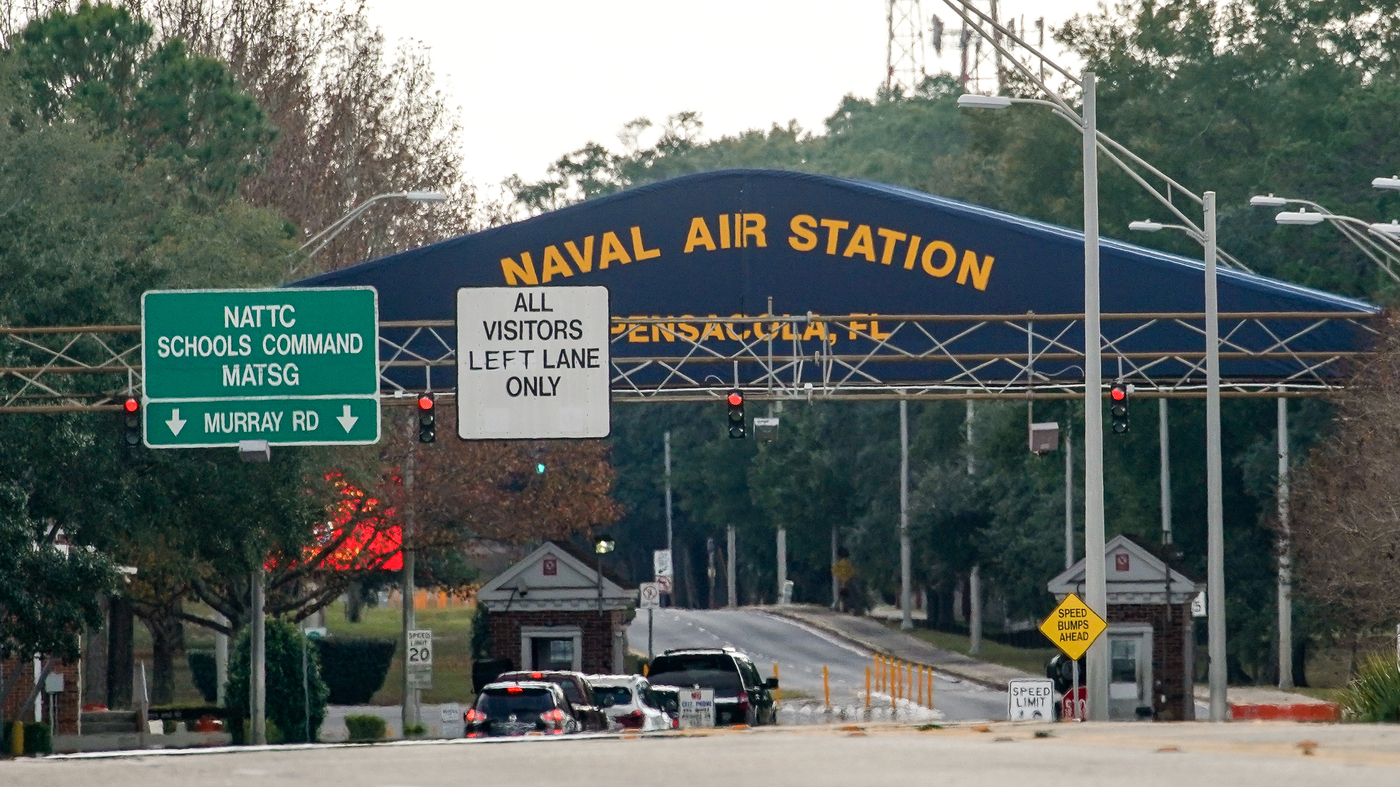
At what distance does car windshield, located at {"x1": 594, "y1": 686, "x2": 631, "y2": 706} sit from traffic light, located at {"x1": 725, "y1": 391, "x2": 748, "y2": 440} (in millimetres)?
4172

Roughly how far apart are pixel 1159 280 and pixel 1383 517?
529cm

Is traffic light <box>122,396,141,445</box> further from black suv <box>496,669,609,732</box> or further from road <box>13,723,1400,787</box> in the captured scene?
road <box>13,723,1400,787</box>

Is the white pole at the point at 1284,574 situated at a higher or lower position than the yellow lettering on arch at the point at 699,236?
lower

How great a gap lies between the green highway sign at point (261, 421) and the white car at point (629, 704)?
19.3ft

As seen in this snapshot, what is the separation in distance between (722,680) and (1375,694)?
14.1m

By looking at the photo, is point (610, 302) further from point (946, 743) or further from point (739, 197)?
point (946, 743)

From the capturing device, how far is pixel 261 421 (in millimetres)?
27719

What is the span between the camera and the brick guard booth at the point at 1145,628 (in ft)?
143

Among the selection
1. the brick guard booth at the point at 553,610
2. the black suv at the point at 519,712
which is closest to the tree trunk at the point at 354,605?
the brick guard booth at the point at 553,610

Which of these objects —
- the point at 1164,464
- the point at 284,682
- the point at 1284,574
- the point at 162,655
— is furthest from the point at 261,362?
the point at 1164,464

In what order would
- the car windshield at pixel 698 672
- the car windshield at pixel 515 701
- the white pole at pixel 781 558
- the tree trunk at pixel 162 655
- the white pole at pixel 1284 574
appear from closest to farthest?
the car windshield at pixel 515 701, the car windshield at pixel 698 672, the white pole at pixel 1284 574, the tree trunk at pixel 162 655, the white pole at pixel 781 558

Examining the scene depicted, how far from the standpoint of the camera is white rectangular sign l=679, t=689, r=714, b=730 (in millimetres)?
33938

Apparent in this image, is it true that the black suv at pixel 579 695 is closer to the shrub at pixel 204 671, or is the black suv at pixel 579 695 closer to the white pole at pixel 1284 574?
the white pole at pixel 1284 574

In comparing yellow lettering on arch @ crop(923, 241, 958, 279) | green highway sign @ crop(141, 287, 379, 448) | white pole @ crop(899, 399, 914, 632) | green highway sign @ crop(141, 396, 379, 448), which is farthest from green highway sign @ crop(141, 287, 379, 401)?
white pole @ crop(899, 399, 914, 632)
